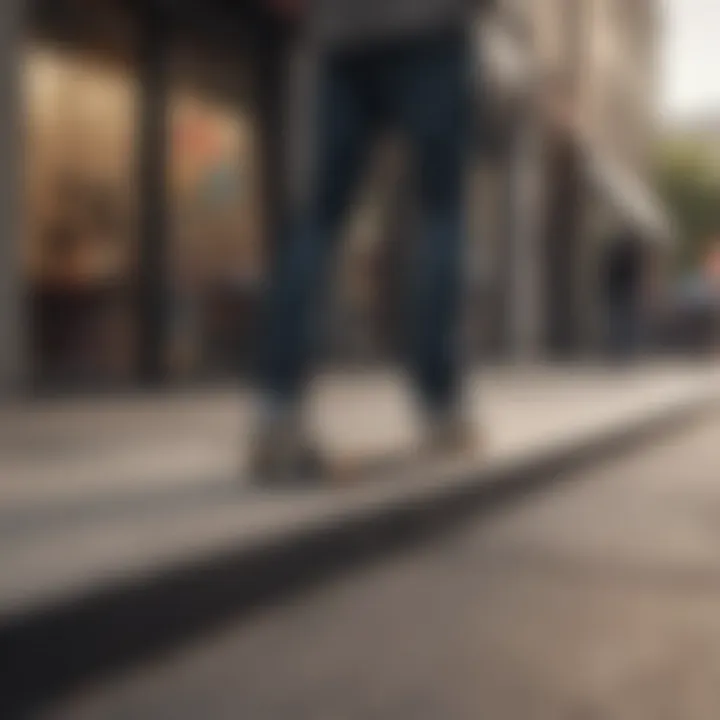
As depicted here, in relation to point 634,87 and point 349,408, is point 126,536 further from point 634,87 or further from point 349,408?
point 634,87

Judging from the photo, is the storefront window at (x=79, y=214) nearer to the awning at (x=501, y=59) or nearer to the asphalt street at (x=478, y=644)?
the awning at (x=501, y=59)

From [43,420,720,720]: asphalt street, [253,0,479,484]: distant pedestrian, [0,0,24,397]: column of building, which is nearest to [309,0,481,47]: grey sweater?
[253,0,479,484]: distant pedestrian

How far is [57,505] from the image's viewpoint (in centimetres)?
463

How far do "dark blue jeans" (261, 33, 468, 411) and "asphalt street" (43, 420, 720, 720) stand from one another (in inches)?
38.4

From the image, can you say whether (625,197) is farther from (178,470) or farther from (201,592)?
(201,592)

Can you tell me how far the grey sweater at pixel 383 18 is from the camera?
534cm

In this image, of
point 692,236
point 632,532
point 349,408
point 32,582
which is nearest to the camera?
point 32,582

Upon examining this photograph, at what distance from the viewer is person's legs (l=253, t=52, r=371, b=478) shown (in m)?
5.30

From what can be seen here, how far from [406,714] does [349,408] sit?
6830mm

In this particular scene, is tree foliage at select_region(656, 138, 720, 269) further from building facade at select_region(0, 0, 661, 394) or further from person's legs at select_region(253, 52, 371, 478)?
person's legs at select_region(253, 52, 371, 478)

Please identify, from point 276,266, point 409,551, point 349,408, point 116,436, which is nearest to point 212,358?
point 349,408

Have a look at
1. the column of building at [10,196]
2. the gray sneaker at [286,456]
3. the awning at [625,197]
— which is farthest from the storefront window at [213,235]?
the awning at [625,197]

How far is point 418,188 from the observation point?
5930 millimetres

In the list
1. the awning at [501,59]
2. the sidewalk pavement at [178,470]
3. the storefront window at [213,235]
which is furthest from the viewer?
the storefront window at [213,235]
